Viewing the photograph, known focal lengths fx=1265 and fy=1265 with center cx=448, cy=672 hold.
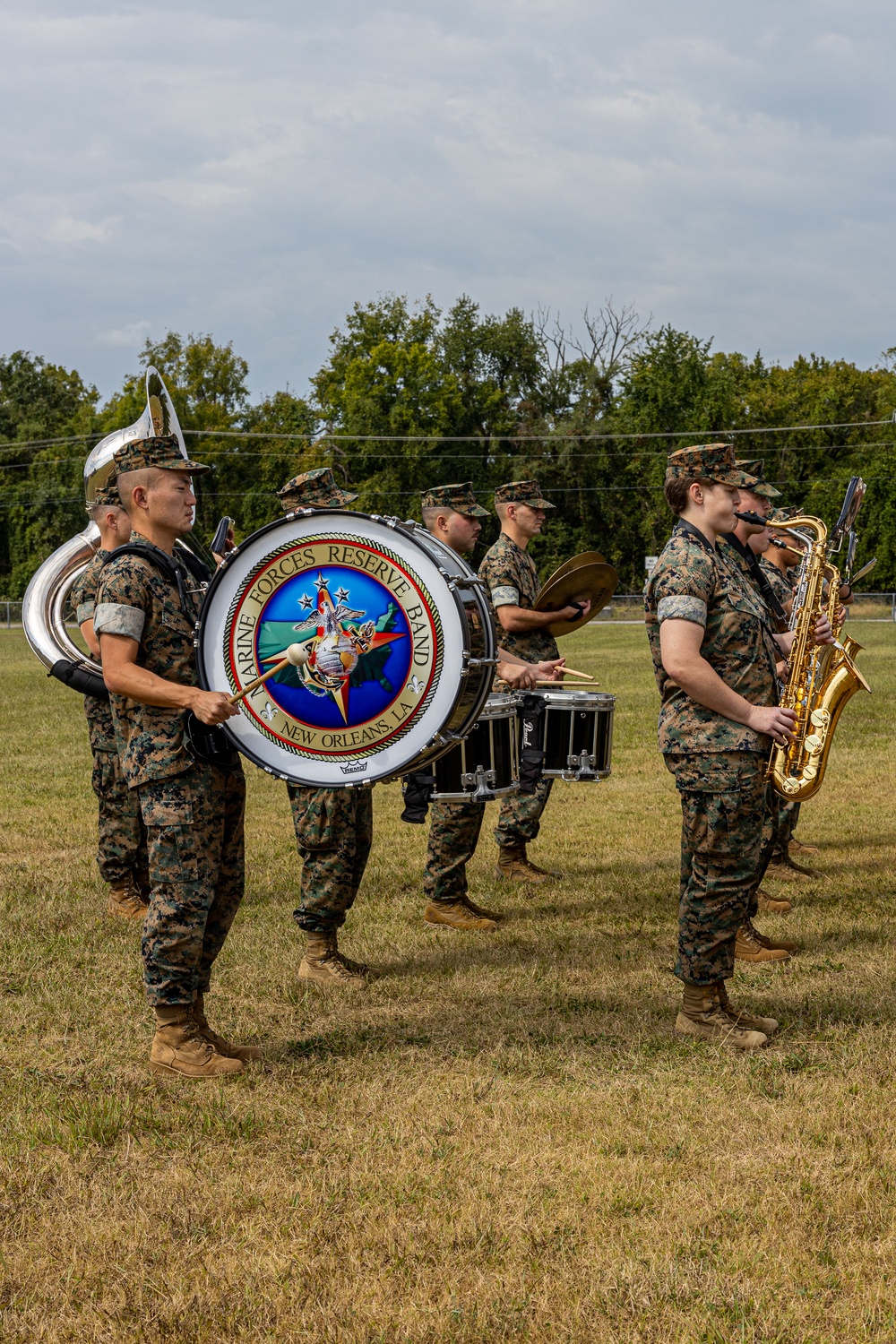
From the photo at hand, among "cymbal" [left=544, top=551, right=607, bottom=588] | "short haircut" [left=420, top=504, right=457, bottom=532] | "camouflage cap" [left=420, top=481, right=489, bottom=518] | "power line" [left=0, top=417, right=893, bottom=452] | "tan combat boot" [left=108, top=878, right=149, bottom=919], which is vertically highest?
"power line" [left=0, top=417, right=893, bottom=452]

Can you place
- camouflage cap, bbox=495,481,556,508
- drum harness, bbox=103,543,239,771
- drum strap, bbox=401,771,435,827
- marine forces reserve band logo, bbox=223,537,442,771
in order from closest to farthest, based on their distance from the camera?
drum harness, bbox=103,543,239,771 < marine forces reserve band logo, bbox=223,537,442,771 < drum strap, bbox=401,771,435,827 < camouflage cap, bbox=495,481,556,508

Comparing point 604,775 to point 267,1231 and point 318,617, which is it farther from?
point 267,1231

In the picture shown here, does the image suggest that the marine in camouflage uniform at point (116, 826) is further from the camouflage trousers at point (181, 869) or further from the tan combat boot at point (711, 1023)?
the tan combat boot at point (711, 1023)

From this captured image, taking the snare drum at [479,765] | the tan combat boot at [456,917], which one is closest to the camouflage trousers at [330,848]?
the snare drum at [479,765]

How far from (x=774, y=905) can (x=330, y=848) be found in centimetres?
293

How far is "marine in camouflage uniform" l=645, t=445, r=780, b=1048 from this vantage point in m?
4.88

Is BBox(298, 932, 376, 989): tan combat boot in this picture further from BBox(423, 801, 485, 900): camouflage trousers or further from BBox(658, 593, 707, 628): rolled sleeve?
BBox(658, 593, 707, 628): rolled sleeve

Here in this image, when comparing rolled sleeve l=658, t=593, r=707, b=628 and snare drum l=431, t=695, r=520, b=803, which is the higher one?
rolled sleeve l=658, t=593, r=707, b=628

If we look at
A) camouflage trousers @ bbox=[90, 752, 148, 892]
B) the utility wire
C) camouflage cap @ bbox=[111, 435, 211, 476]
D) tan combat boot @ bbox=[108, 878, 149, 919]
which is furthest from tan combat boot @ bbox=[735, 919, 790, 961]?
the utility wire

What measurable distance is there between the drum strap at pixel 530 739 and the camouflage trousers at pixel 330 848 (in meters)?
1.10

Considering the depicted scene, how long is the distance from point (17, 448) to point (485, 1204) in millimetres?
71643

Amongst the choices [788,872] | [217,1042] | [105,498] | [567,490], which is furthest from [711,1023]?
[567,490]

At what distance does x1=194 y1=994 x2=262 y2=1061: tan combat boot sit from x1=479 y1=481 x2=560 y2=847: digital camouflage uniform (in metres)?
2.90

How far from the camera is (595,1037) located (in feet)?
17.1
